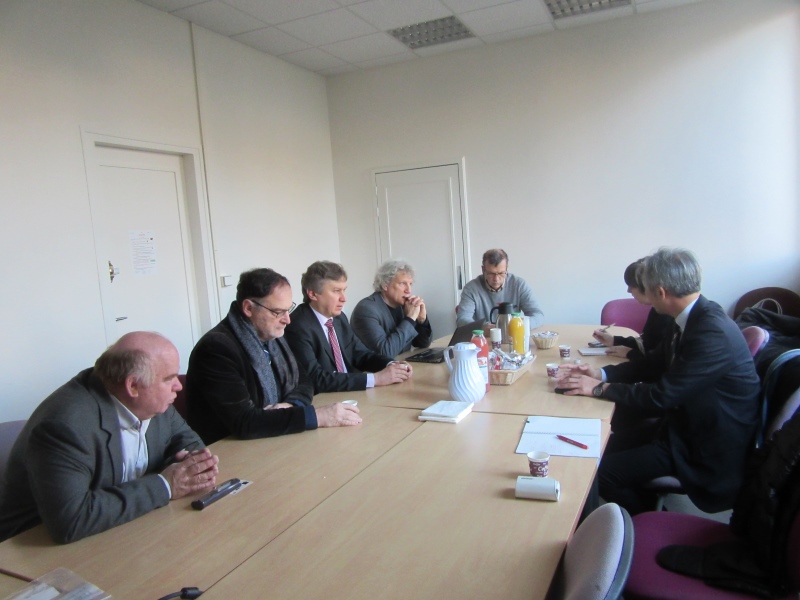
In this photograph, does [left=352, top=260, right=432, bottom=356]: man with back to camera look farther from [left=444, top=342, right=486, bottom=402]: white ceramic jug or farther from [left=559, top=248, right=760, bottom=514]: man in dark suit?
[left=559, top=248, right=760, bottom=514]: man in dark suit

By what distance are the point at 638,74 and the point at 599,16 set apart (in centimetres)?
55

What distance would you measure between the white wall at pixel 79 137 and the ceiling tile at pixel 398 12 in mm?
1110

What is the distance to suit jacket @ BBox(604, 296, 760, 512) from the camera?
2.05 metres

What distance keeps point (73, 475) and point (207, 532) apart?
0.35 m

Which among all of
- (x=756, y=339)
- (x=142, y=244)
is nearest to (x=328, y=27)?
(x=142, y=244)

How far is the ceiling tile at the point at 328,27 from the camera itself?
4187mm

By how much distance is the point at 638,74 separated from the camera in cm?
460

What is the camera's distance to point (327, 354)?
2.85m

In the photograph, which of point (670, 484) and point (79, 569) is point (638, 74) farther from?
point (79, 569)

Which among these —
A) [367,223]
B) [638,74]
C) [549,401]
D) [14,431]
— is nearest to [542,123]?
[638,74]

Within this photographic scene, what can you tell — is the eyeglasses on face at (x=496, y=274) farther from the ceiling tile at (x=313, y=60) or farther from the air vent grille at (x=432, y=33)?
the ceiling tile at (x=313, y=60)

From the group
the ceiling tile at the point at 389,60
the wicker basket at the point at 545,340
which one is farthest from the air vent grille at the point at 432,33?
the wicker basket at the point at 545,340

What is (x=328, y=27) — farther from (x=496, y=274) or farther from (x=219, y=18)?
(x=496, y=274)

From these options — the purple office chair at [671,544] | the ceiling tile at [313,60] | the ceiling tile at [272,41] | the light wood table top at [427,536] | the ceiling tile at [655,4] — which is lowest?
the purple office chair at [671,544]
